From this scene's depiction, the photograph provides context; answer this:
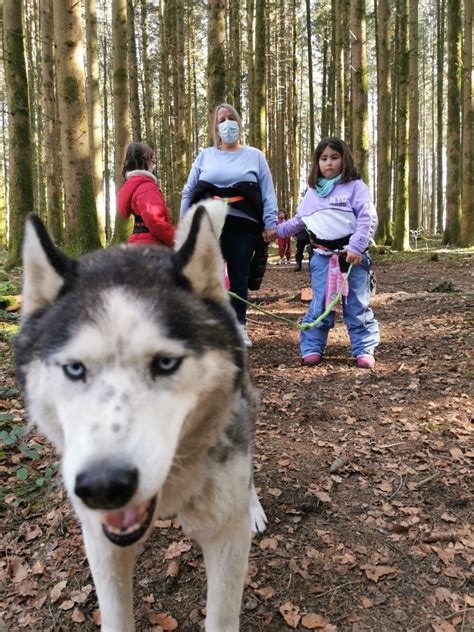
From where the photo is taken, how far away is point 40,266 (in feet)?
5.50

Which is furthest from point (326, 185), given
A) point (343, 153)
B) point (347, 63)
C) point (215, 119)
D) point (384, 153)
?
→ point (347, 63)

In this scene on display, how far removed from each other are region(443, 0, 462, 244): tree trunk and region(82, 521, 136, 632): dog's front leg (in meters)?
15.6

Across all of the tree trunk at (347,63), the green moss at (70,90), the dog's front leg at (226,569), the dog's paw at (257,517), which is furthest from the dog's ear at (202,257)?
the tree trunk at (347,63)

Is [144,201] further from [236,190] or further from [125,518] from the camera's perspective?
[125,518]

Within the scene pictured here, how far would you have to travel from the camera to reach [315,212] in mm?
5105

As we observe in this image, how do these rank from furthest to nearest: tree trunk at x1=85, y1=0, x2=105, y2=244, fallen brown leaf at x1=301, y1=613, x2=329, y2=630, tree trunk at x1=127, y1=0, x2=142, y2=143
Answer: tree trunk at x1=127, y1=0, x2=142, y2=143 < tree trunk at x1=85, y1=0, x2=105, y2=244 < fallen brown leaf at x1=301, y1=613, x2=329, y2=630

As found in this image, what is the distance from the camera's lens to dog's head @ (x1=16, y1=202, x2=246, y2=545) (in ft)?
4.33

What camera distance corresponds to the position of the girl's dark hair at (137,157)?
4598 millimetres

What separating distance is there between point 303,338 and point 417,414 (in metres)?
1.74

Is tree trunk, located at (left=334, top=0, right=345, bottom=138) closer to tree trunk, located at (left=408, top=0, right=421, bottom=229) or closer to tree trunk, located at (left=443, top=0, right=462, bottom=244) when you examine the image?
tree trunk, located at (left=408, top=0, right=421, bottom=229)

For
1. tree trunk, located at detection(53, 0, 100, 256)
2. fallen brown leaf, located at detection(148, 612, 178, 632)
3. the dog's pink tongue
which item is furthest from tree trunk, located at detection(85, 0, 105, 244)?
the dog's pink tongue

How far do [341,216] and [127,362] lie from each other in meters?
4.00

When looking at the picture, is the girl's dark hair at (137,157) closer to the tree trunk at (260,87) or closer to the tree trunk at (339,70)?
the tree trunk at (260,87)

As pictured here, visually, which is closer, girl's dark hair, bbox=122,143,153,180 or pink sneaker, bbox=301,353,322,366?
girl's dark hair, bbox=122,143,153,180
